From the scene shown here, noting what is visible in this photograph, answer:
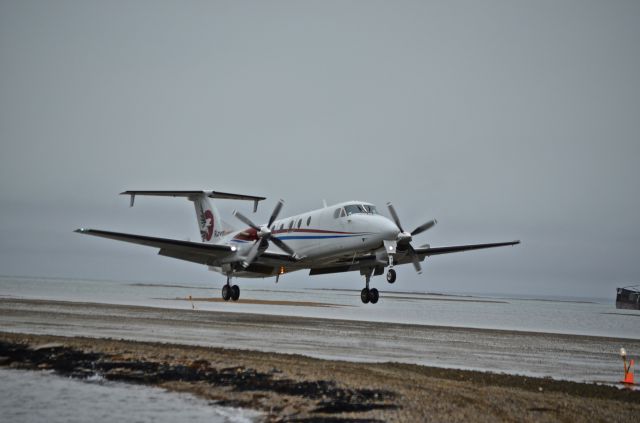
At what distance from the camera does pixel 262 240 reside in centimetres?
3656

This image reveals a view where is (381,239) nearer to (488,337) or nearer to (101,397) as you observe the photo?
(488,337)

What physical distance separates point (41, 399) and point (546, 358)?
1640 cm

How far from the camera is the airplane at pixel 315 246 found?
33688 mm

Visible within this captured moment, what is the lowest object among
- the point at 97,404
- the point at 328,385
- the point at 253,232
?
the point at 97,404

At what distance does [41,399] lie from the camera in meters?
11.4

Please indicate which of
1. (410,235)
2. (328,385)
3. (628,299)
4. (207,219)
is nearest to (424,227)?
(410,235)

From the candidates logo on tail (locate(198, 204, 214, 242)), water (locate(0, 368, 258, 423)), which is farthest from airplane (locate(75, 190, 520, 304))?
water (locate(0, 368, 258, 423))

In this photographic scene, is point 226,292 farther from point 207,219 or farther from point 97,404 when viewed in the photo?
point 97,404

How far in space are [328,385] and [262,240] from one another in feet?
77.2

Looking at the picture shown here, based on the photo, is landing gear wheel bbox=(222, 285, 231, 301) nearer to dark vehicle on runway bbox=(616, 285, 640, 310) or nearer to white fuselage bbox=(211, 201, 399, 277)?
white fuselage bbox=(211, 201, 399, 277)

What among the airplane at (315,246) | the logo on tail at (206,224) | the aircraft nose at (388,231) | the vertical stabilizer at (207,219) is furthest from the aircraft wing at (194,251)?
the aircraft nose at (388,231)

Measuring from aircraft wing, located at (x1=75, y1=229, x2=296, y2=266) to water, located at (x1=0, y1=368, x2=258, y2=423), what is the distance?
20.7 meters

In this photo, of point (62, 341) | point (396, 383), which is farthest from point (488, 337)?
point (62, 341)

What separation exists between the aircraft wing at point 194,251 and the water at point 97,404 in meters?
20.7
